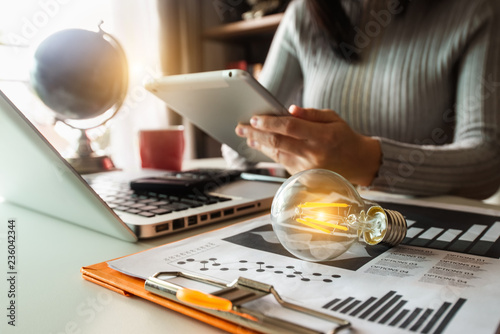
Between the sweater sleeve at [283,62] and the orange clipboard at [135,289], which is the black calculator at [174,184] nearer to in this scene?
the orange clipboard at [135,289]

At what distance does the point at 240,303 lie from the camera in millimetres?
223

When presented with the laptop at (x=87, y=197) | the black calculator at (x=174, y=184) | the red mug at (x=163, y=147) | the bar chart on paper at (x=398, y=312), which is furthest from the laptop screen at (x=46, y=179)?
the red mug at (x=163, y=147)

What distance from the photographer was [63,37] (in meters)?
0.69

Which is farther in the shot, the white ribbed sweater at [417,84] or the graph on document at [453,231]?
the white ribbed sweater at [417,84]

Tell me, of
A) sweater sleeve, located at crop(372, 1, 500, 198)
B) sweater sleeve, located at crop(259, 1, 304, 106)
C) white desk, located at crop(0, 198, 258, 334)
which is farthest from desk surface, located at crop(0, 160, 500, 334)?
sweater sleeve, located at crop(259, 1, 304, 106)

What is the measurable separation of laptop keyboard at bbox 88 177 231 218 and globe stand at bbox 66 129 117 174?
0.82 ft

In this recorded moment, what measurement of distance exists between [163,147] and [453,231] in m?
0.59

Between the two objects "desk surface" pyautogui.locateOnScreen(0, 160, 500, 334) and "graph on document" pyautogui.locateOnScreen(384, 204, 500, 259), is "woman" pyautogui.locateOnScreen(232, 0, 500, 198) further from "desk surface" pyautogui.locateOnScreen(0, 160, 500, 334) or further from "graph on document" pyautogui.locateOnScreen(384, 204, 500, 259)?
"desk surface" pyautogui.locateOnScreen(0, 160, 500, 334)

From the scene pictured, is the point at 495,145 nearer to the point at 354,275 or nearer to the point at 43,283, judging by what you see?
the point at 354,275

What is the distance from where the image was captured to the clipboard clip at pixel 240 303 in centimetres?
20

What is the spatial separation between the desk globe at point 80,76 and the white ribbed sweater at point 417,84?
1.54 ft

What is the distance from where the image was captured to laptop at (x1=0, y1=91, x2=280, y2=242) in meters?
0.33

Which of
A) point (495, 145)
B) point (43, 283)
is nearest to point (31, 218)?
point (43, 283)

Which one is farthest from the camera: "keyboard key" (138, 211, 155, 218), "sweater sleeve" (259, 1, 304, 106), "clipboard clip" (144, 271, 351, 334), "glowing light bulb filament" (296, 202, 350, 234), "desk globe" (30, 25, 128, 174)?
"sweater sleeve" (259, 1, 304, 106)
